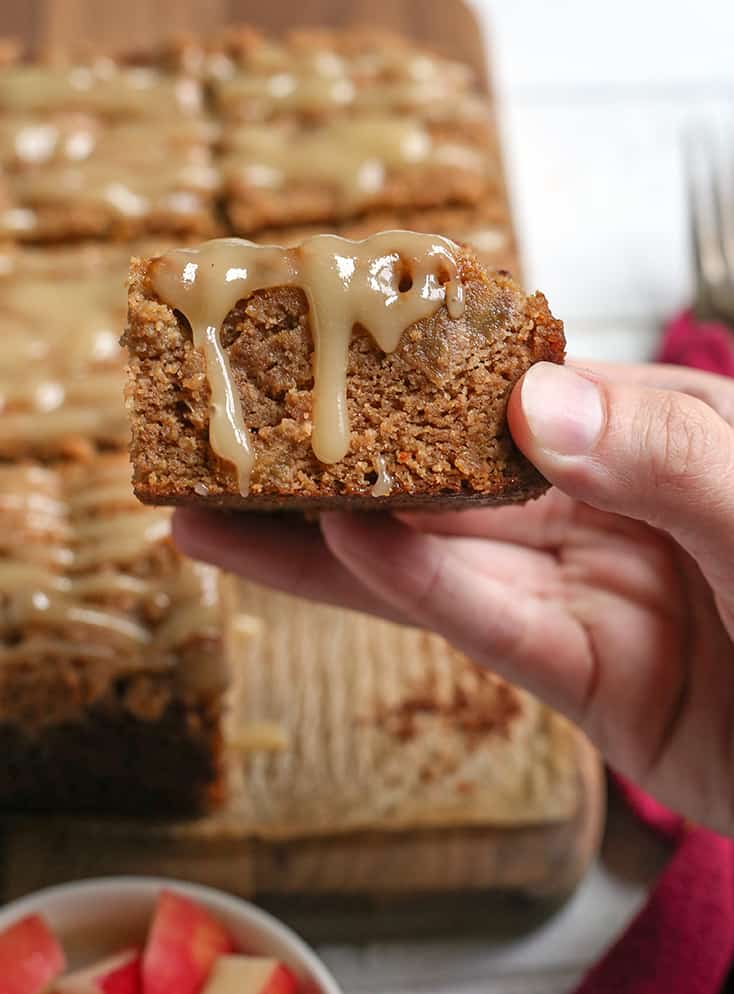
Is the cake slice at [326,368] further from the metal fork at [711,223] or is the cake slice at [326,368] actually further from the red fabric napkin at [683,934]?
the metal fork at [711,223]

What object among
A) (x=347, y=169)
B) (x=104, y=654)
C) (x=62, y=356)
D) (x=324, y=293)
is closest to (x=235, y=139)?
(x=347, y=169)

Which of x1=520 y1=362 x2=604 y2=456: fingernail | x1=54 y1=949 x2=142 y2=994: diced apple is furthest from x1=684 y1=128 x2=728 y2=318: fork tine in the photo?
x1=54 y1=949 x2=142 y2=994: diced apple

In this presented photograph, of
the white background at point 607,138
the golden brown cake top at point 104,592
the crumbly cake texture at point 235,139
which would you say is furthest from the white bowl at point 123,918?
the white background at point 607,138

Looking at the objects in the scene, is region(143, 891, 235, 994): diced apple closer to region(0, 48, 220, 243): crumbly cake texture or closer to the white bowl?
the white bowl

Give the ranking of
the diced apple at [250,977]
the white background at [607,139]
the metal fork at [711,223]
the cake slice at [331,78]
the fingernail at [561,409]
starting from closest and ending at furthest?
the fingernail at [561,409] < the diced apple at [250,977] < the cake slice at [331,78] < the metal fork at [711,223] < the white background at [607,139]

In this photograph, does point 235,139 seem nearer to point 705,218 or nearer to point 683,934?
point 705,218
